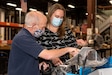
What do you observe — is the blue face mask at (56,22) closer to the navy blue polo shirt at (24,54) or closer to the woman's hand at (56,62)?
the woman's hand at (56,62)

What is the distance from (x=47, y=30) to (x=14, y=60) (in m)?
0.76

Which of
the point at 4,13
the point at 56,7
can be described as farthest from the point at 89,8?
the point at 4,13

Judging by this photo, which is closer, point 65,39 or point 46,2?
point 65,39

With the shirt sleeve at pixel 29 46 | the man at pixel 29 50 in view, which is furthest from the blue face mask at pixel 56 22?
the shirt sleeve at pixel 29 46

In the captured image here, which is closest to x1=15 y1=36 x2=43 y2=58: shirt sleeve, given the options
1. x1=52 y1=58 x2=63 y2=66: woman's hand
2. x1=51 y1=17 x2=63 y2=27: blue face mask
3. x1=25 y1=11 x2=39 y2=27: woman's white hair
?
x1=25 y1=11 x2=39 y2=27: woman's white hair

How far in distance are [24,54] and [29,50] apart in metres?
0.11

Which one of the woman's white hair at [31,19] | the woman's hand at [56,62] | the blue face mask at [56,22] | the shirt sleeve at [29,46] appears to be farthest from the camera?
the blue face mask at [56,22]

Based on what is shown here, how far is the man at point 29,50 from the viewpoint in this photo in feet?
7.03

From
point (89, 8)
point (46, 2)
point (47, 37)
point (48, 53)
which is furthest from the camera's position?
point (46, 2)

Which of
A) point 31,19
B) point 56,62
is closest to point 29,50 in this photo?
point 31,19

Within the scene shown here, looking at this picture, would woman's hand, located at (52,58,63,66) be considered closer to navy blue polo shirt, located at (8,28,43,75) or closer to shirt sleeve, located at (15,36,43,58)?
navy blue polo shirt, located at (8,28,43,75)

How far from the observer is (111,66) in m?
1.94

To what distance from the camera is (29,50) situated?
2152 millimetres

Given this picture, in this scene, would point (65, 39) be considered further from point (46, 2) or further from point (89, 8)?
point (46, 2)
